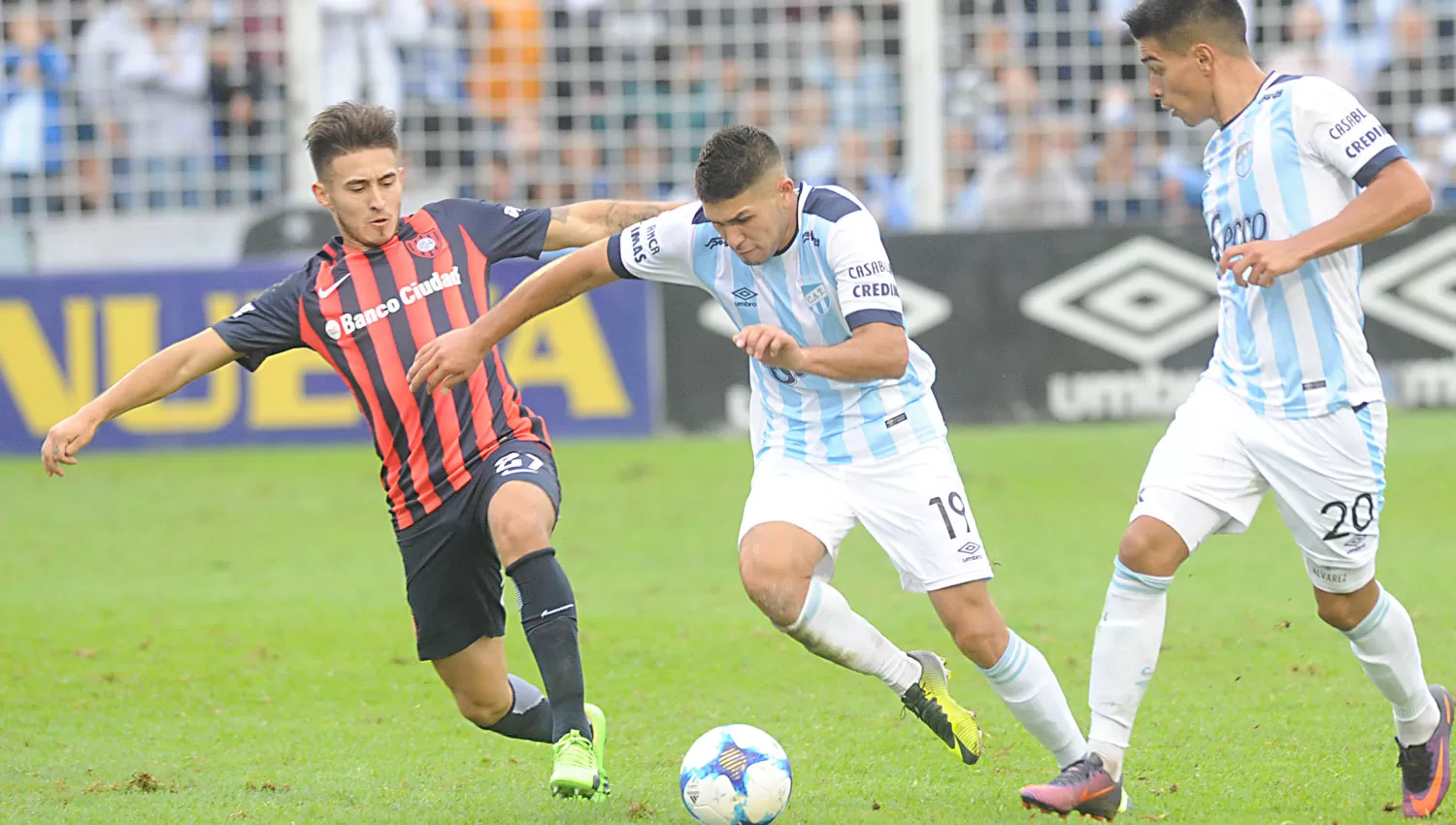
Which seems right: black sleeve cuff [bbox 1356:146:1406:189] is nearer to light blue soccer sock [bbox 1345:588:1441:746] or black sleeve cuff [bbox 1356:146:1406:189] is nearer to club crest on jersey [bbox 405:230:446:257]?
light blue soccer sock [bbox 1345:588:1441:746]

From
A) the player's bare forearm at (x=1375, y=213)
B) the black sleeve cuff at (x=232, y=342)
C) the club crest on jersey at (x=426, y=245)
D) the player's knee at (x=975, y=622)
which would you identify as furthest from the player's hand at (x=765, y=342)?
the black sleeve cuff at (x=232, y=342)

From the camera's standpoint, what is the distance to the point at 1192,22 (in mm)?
4918

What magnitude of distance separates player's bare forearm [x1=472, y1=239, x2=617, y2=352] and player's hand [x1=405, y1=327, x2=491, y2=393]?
34 mm

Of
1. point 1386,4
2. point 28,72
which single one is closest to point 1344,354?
point 1386,4

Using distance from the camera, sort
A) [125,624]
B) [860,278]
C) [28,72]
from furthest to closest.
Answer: [28,72] → [125,624] → [860,278]

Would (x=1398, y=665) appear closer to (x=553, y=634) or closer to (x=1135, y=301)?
(x=553, y=634)

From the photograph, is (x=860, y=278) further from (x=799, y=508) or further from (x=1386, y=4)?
(x=1386, y=4)

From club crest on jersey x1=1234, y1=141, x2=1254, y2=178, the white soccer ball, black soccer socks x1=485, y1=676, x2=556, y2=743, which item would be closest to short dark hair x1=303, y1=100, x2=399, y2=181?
black soccer socks x1=485, y1=676, x2=556, y2=743

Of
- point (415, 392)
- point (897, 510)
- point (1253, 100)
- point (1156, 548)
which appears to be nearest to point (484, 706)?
point (415, 392)

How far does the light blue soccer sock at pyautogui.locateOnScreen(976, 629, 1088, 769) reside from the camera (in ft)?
16.3

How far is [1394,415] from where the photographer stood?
43.7ft

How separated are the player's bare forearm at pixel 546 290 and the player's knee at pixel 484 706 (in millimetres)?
1223

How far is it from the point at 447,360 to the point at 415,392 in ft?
1.76

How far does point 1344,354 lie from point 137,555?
25.0ft
